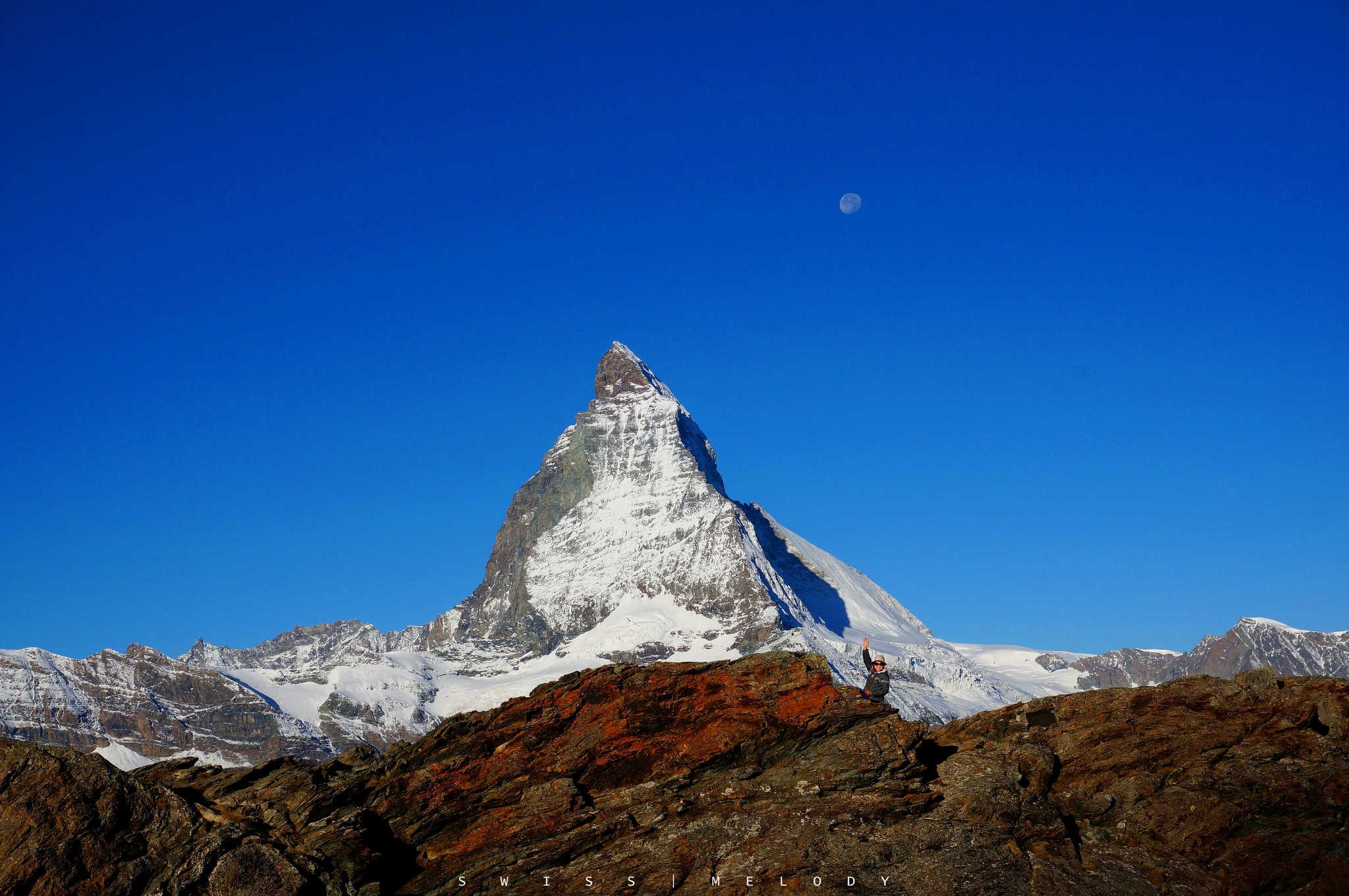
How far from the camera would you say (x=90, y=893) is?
28.3m

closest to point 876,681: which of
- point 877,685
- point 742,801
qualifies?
point 877,685

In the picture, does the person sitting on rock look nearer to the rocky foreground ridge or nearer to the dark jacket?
the dark jacket

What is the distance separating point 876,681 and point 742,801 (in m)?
8.28

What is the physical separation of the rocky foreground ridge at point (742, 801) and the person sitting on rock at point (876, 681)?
5.43ft

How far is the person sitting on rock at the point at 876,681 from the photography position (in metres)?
38.2

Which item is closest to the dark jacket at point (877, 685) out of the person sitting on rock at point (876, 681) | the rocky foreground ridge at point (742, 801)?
the person sitting on rock at point (876, 681)

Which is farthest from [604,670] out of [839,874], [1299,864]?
[1299,864]

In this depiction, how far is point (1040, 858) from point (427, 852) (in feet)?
57.4

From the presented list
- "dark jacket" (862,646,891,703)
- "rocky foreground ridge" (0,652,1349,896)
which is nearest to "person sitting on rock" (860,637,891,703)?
"dark jacket" (862,646,891,703)

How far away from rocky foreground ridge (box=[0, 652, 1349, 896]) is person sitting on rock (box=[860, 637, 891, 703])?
1.66 m

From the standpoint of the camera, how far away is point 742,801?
33.1 m

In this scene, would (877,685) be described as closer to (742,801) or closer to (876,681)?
(876,681)

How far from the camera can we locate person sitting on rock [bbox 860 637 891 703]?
38200mm

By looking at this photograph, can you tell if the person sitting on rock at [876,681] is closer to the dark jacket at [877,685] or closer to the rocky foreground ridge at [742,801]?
the dark jacket at [877,685]
